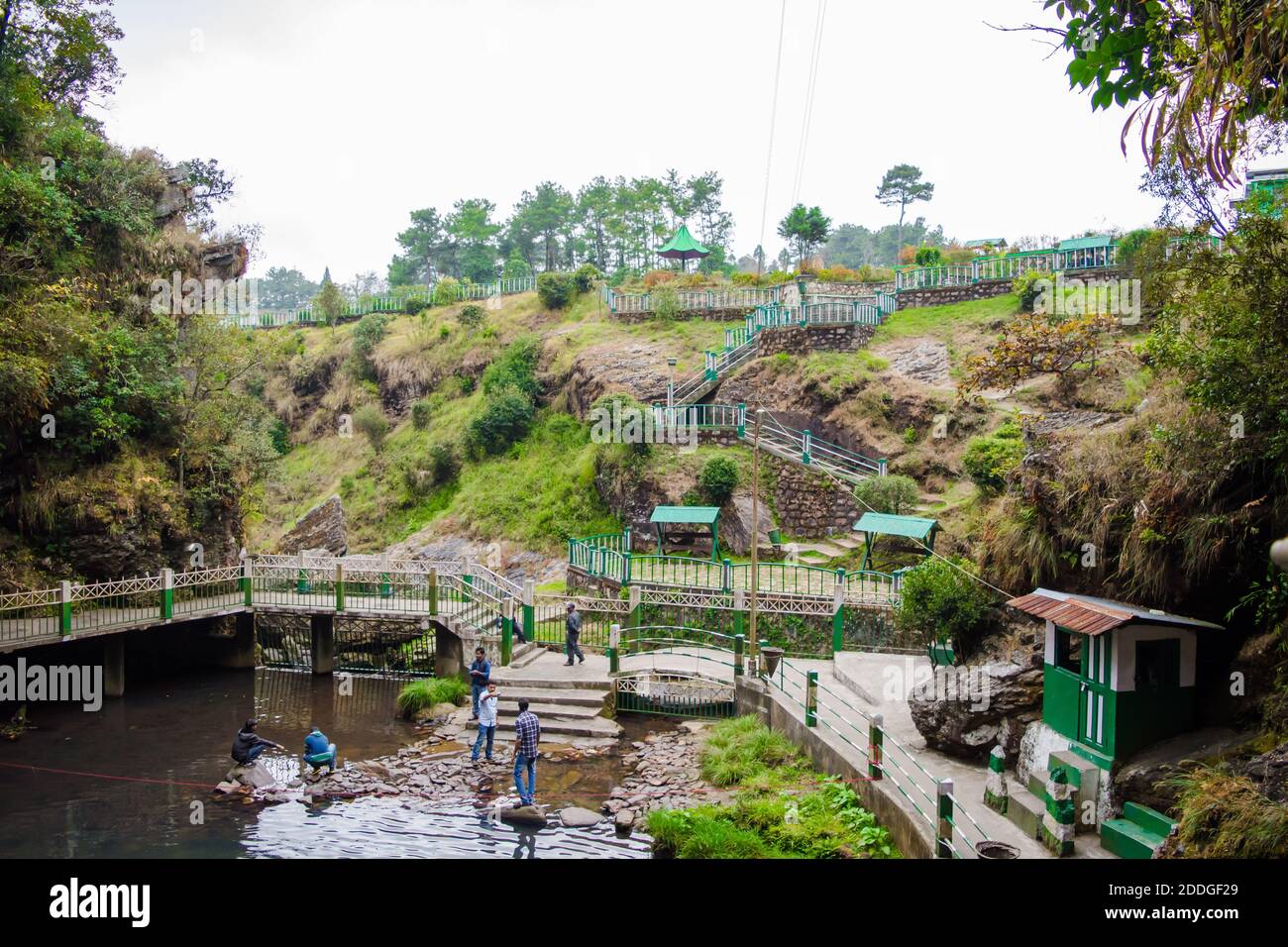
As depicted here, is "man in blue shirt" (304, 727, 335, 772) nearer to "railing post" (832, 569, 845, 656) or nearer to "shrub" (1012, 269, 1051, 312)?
"railing post" (832, 569, 845, 656)

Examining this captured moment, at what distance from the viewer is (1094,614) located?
407 inches

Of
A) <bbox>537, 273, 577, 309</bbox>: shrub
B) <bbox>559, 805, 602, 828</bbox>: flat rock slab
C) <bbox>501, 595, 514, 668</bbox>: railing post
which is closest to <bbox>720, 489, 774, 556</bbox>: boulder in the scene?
<bbox>501, 595, 514, 668</bbox>: railing post

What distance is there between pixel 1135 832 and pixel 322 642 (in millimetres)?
20508

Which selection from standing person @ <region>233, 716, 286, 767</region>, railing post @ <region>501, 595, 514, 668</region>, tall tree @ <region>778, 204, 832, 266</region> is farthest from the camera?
tall tree @ <region>778, 204, 832, 266</region>

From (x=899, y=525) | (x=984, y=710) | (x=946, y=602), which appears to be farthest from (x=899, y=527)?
(x=984, y=710)

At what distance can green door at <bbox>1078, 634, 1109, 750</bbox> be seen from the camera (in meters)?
10.4

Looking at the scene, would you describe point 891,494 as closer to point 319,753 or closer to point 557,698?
point 557,698

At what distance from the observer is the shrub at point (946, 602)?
563 inches

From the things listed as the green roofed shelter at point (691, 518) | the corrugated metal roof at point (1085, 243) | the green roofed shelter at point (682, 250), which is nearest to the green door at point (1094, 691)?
the green roofed shelter at point (691, 518)

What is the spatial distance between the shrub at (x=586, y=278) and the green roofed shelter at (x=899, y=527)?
2594cm

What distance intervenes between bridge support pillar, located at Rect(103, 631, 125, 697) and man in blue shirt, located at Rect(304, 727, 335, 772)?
28.7ft

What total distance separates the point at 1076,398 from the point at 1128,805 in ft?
54.4

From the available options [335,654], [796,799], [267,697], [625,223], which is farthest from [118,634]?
[625,223]

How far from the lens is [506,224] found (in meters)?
66.2
